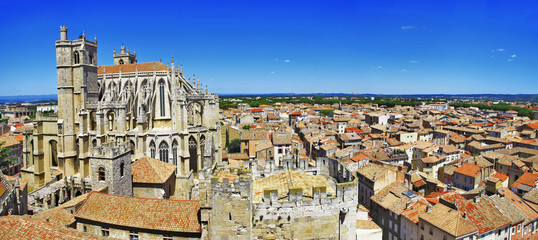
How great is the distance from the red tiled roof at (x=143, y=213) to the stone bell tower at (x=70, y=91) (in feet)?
68.0

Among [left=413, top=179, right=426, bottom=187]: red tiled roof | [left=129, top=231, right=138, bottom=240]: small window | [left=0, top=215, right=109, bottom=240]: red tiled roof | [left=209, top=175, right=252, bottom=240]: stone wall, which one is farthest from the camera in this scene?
[left=413, top=179, right=426, bottom=187]: red tiled roof

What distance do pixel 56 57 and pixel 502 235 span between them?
48.7m

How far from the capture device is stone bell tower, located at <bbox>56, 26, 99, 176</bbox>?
36656 millimetres

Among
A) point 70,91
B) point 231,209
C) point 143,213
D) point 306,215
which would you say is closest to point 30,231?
point 143,213

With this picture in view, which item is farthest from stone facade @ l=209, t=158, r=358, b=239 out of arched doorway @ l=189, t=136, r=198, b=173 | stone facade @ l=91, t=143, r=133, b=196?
arched doorway @ l=189, t=136, r=198, b=173

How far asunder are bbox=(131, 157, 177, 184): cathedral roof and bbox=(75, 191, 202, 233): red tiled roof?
541cm

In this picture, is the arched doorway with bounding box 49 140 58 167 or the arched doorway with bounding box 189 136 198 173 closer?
the arched doorway with bounding box 49 140 58 167

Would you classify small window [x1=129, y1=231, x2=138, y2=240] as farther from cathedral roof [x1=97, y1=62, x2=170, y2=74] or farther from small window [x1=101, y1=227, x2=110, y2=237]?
cathedral roof [x1=97, y1=62, x2=170, y2=74]

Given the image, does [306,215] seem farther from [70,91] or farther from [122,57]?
[122,57]

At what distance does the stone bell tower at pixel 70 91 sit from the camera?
120 ft

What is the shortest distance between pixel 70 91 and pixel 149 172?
1914 centimetres

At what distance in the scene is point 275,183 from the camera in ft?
49.2

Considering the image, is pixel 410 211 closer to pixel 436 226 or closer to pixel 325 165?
pixel 436 226

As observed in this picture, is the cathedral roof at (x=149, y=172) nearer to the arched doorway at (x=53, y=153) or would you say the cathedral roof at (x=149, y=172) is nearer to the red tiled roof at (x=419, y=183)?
the arched doorway at (x=53, y=153)
